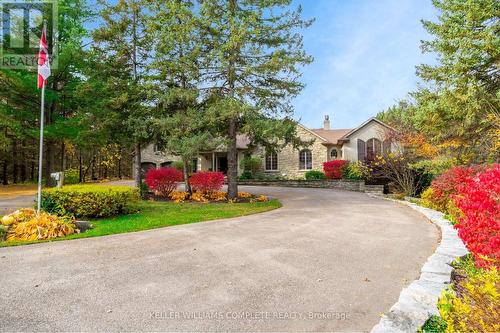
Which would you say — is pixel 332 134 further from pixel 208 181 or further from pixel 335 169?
pixel 208 181

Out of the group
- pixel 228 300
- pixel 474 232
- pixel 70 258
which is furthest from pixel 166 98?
pixel 474 232

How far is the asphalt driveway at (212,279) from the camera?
3025 mm

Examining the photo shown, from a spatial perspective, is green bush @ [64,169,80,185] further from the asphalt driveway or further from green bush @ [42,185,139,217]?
the asphalt driveway

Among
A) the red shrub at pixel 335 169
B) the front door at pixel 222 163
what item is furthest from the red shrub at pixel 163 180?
the front door at pixel 222 163

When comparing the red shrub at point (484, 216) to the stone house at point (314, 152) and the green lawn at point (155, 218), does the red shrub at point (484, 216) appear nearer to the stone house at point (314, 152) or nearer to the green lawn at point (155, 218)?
the green lawn at point (155, 218)

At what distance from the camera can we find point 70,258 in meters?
5.10

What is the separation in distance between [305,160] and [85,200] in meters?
21.0

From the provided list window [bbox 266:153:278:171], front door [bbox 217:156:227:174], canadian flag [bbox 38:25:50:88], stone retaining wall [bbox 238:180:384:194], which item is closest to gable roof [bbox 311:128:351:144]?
window [bbox 266:153:278:171]

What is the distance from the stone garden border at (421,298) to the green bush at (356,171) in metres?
13.9

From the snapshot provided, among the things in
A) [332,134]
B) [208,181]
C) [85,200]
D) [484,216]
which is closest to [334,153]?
[332,134]

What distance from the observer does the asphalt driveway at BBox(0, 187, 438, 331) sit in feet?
9.93

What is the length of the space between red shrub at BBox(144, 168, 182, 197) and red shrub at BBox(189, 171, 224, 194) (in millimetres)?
947

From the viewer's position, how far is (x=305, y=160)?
26969mm

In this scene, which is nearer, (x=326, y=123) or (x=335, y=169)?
(x=335, y=169)
